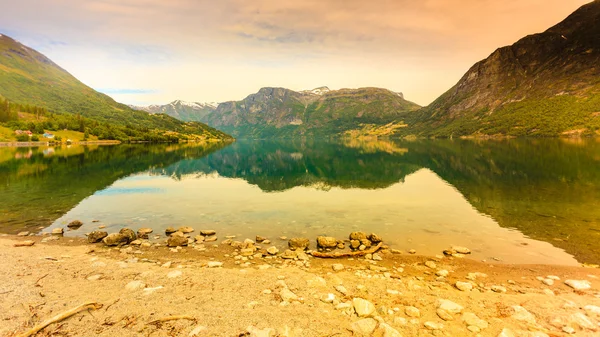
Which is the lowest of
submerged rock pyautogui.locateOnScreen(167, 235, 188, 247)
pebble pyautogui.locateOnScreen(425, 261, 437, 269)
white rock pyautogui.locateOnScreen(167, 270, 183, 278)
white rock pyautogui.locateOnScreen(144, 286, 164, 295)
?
submerged rock pyautogui.locateOnScreen(167, 235, 188, 247)

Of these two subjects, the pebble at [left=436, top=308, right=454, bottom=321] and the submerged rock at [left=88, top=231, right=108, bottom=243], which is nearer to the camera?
the pebble at [left=436, top=308, right=454, bottom=321]

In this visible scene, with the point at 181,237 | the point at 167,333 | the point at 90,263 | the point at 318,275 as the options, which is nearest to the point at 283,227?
the point at 181,237

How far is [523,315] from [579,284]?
24.3 ft

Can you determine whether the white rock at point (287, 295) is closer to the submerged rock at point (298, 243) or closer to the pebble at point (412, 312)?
Result: the pebble at point (412, 312)

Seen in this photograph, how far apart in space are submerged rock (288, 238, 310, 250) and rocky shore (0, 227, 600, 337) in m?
0.09

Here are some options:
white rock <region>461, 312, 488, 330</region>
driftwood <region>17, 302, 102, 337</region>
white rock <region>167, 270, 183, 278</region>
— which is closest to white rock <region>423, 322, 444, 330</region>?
white rock <region>461, 312, 488, 330</region>

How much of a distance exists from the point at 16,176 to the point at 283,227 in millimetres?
68843

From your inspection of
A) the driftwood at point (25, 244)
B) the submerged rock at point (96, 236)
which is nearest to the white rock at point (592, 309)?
the submerged rock at point (96, 236)

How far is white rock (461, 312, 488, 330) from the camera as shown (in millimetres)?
12656

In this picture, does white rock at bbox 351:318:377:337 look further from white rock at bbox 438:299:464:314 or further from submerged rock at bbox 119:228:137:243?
submerged rock at bbox 119:228:137:243

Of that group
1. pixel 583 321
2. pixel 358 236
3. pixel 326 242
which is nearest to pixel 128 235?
pixel 326 242

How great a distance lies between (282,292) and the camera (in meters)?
15.6

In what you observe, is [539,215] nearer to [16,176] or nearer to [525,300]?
[525,300]

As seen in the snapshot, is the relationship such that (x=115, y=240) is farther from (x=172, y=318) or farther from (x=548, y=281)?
(x=548, y=281)
